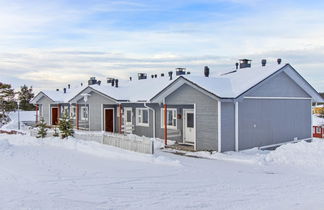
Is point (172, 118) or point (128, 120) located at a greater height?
point (172, 118)

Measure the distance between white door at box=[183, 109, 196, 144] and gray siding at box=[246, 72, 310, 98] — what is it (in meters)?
3.87

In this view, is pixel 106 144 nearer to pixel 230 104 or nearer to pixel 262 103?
pixel 230 104

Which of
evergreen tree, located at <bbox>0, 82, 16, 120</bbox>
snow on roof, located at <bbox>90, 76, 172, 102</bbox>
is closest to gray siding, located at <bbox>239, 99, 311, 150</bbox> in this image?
snow on roof, located at <bbox>90, 76, 172, 102</bbox>

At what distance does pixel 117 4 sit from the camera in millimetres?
17688

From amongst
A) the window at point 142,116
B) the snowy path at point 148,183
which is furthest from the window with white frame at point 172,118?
the snowy path at point 148,183

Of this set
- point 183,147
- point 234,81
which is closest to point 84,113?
point 183,147

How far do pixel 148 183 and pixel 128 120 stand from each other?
15440 millimetres

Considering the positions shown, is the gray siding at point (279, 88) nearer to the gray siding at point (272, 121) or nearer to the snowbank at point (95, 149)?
the gray siding at point (272, 121)

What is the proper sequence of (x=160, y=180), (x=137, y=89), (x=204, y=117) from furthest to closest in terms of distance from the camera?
(x=137, y=89)
(x=204, y=117)
(x=160, y=180)

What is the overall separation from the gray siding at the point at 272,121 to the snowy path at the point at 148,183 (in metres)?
3.71

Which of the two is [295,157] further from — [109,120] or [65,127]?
[109,120]

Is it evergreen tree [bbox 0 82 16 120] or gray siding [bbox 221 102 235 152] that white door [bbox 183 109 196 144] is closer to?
gray siding [bbox 221 102 235 152]

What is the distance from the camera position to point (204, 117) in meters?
18.2

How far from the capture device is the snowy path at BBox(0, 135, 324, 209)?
334 inches
